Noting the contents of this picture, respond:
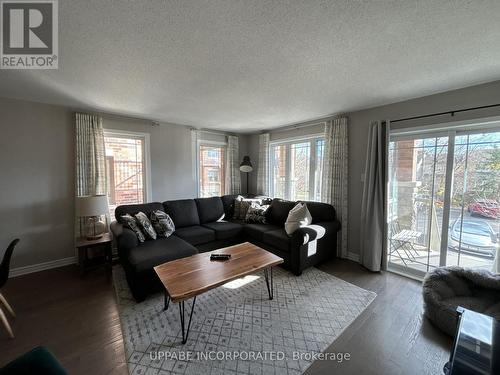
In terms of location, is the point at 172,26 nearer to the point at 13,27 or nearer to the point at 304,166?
the point at 13,27

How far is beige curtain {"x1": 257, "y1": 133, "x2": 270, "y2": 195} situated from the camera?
4.72 meters

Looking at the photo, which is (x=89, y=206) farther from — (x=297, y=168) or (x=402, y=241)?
(x=402, y=241)

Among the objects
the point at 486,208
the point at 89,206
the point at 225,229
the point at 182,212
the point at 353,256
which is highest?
the point at 486,208

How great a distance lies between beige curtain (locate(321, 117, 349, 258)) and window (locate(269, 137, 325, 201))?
0.30 m

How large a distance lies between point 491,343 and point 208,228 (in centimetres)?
310

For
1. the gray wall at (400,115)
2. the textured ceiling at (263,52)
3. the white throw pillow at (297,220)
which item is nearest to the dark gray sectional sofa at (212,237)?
the white throw pillow at (297,220)

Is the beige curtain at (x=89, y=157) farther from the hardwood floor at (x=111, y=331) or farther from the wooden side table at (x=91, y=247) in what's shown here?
the hardwood floor at (x=111, y=331)

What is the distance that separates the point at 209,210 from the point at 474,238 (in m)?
3.75

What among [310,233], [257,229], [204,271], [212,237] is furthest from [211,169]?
[204,271]

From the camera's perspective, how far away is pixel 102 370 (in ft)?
4.82

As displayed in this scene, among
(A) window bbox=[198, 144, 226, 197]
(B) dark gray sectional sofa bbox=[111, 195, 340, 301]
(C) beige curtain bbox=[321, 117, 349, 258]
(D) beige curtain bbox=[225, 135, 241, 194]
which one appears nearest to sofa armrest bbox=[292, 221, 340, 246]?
(B) dark gray sectional sofa bbox=[111, 195, 340, 301]

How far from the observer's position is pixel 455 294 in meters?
1.99

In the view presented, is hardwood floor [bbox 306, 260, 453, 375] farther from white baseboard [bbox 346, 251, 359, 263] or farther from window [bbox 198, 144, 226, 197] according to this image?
window [bbox 198, 144, 226, 197]

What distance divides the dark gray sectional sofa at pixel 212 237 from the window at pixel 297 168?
0.59m
